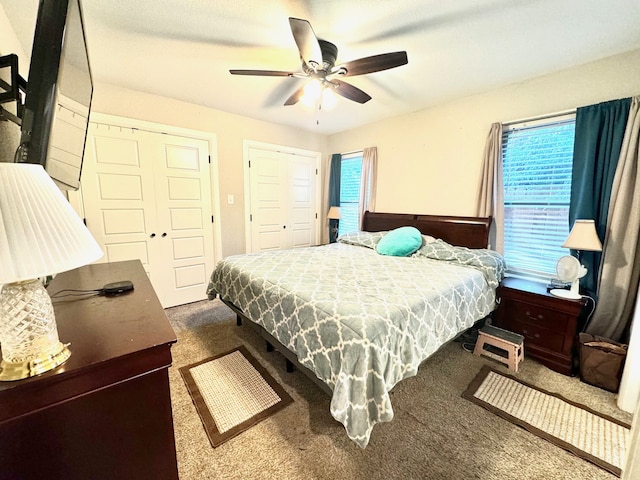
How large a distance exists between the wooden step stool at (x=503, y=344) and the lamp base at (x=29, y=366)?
2706 mm

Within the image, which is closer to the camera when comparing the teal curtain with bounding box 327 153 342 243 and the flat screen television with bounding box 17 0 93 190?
the flat screen television with bounding box 17 0 93 190

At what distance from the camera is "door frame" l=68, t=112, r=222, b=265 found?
2.61 meters

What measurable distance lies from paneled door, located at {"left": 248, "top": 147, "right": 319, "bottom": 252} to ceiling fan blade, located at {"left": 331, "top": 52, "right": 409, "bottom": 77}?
2223 mm

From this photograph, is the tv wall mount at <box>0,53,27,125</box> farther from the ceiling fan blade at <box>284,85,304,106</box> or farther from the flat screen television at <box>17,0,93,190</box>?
the ceiling fan blade at <box>284,85,304,106</box>

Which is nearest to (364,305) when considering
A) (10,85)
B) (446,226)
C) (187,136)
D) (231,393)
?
(231,393)

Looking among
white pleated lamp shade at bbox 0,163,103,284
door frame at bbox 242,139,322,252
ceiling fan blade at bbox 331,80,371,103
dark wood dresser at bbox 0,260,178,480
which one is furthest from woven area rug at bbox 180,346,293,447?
ceiling fan blade at bbox 331,80,371,103

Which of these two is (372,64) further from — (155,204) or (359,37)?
(155,204)

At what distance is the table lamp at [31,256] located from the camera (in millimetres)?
520

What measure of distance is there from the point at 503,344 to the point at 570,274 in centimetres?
82

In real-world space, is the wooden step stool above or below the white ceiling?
below

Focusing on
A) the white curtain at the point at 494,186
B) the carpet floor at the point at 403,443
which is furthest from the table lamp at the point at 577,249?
the carpet floor at the point at 403,443

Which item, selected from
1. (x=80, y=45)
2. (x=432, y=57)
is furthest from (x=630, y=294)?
(x=80, y=45)

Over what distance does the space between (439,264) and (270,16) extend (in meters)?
2.43

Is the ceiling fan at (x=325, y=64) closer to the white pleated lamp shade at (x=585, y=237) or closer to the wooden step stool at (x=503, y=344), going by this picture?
the white pleated lamp shade at (x=585, y=237)
